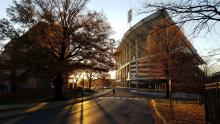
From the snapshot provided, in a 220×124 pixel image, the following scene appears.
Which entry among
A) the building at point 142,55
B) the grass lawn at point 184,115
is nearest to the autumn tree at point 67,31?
the building at point 142,55

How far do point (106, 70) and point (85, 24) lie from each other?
625 cm

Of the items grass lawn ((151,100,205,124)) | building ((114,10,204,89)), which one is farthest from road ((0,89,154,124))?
building ((114,10,204,89))

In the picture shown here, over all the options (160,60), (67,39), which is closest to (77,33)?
(67,39)

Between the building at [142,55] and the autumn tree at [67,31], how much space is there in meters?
2.83

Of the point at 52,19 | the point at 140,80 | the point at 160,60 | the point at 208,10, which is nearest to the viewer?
the point at 208,10

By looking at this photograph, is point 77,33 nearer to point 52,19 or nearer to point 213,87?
point 52,19

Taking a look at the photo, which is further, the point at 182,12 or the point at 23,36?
the point at 23,36

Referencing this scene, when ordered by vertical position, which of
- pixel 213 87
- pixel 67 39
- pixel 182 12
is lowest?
pixel 213 87

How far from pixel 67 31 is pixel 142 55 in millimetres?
67715

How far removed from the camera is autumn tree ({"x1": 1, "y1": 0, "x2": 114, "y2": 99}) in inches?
1661

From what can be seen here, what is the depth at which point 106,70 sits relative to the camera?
4600 cm

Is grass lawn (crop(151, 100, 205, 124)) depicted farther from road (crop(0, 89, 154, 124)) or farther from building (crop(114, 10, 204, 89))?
building (crop(114, 10, 204, 89))

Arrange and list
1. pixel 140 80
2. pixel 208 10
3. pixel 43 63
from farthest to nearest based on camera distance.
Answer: pixel 140 80 → pixel 43 63 → pixel 208 10

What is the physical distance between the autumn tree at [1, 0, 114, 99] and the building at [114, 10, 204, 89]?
9.28 ft
